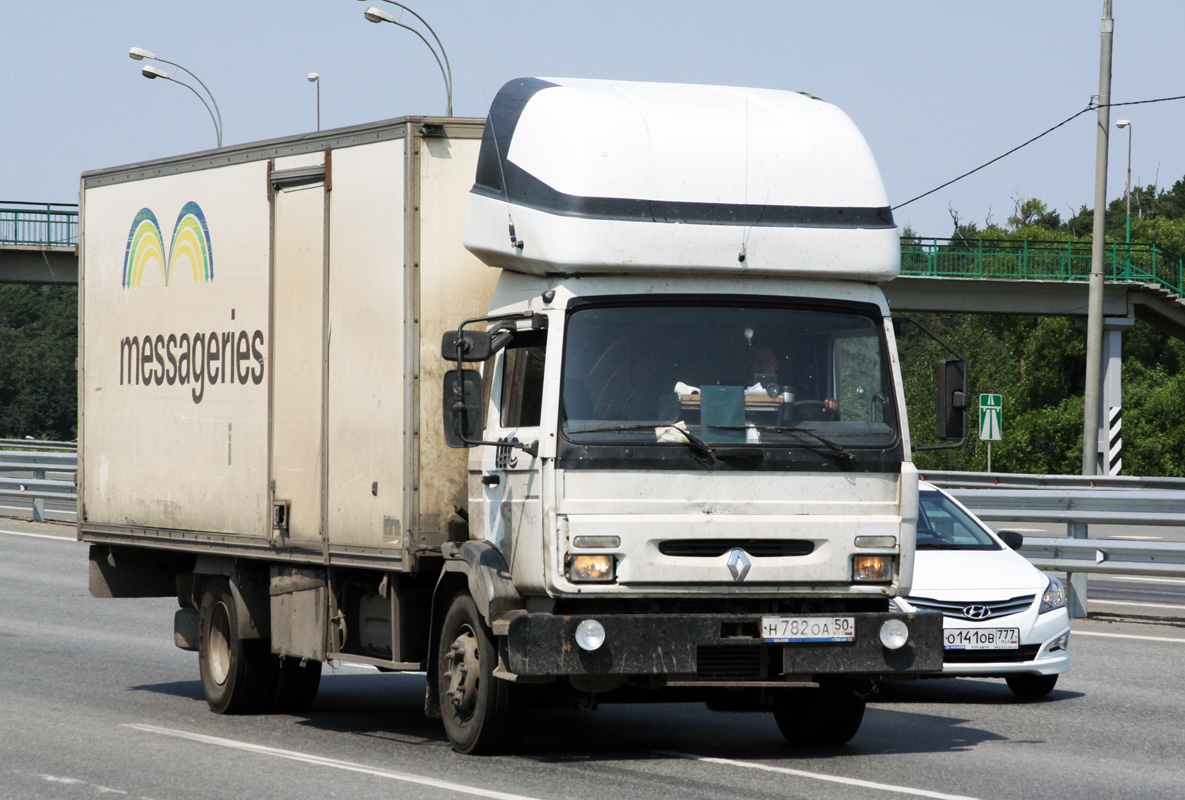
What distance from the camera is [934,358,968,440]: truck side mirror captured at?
837 centimetres

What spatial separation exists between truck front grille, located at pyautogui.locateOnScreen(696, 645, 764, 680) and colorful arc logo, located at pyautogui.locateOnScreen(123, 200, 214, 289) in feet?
15.2

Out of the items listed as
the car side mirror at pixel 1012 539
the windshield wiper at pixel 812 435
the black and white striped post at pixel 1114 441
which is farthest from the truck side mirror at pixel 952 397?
the black and white striped post at pixel 1114 441

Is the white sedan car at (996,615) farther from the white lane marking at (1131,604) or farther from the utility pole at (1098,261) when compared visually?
the utility pole at (1098,261)

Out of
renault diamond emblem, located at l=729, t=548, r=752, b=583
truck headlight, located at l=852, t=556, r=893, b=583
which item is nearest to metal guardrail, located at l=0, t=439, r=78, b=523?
renault diamond emblem, located at l=729, t=548, r=752, b=583

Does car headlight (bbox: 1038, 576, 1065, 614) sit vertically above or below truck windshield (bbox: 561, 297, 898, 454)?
below

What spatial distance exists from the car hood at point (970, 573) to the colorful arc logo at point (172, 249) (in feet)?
17.2

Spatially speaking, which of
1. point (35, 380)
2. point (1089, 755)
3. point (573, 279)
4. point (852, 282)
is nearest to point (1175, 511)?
point (1089, 755)

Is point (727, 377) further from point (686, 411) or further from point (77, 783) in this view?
point (77, 783)

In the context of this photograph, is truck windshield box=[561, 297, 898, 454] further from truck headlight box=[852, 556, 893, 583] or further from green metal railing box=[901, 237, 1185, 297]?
green metal railing box=[901, 237, 1185, 297]

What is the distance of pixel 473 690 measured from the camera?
840 cm

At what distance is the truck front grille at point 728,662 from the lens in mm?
7953

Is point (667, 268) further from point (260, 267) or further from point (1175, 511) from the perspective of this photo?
point (1175, 511)

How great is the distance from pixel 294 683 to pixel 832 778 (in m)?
4.25

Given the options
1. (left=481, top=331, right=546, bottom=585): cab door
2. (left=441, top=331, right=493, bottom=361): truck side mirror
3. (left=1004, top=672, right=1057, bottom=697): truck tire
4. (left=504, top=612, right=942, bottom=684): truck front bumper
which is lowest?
(left=1004, top=672, right=1057, bottom=697): truck tire
